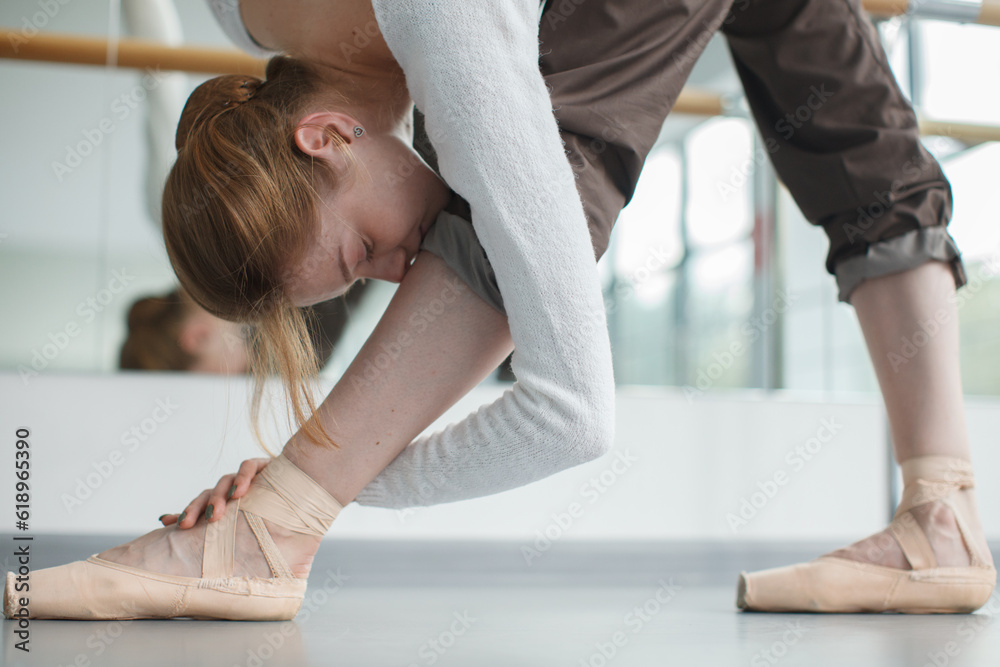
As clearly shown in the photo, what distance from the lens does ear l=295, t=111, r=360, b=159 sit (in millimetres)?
669

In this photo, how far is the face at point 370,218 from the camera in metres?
0.69

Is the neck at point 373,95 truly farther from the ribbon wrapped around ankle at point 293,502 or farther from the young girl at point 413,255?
the ribbon wrapped around ankle at point 293,502

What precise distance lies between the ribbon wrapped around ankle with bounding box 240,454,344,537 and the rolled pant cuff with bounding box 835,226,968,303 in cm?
58

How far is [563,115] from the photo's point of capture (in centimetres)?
63

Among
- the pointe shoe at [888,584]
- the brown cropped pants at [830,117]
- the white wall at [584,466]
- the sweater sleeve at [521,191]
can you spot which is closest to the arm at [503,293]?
the sweater sleeve at [521,191]

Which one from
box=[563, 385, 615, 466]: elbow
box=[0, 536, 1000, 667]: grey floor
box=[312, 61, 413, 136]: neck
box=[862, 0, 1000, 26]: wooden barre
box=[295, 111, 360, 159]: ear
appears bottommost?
box=[0, 536, 1000, 667]: grey floor

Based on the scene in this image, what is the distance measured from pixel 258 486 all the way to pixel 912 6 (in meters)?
1.14

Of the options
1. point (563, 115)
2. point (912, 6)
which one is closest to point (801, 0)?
point (563, 115)

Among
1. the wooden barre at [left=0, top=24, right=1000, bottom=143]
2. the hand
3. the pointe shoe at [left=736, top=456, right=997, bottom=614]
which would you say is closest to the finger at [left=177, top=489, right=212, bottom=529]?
the hand

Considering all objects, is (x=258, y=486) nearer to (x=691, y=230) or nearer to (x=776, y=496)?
(x=776, y=496)

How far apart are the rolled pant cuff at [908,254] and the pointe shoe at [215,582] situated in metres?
0.58

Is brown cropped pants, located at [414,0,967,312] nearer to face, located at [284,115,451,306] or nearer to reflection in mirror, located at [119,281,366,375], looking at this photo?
face, located at [284,115,451,306]

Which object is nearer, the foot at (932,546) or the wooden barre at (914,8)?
the foot at (932,546)

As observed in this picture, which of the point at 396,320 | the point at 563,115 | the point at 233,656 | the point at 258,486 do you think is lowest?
the point at 233,656
